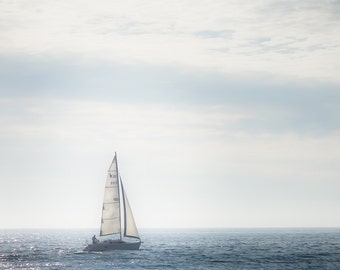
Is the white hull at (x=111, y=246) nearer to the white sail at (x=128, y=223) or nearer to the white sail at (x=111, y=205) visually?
the white sail at (x=111, y=205)

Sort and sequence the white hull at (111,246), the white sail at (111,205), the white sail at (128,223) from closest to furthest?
the white hull at (111,246)
the white sail at (111,205)
the white sail at (128,223)

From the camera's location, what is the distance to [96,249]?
109m

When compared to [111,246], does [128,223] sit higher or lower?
higher

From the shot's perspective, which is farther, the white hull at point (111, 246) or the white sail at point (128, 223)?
the white sail at point (128, 223)

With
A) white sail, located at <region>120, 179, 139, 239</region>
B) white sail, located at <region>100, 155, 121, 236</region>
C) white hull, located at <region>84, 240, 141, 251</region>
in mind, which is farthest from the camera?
white sail, located at <region>120, 179, 139, 239</region>

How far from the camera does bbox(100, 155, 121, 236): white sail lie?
108750 millimetres

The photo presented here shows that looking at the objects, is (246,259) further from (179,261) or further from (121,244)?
(121,244)

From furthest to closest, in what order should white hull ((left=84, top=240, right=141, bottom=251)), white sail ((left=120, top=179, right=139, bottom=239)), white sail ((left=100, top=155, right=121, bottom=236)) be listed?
white sail ((left=120, top=179, right=139, bottom=239)) → white sail ((left=100, top=155, right=121, bottom=236)) → white hull ((left=84, top=240, right=141, bottom=251))

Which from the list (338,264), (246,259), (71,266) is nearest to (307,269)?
(338,264)

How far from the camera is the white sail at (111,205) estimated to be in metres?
109

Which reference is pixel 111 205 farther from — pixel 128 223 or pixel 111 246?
pixel 111 246

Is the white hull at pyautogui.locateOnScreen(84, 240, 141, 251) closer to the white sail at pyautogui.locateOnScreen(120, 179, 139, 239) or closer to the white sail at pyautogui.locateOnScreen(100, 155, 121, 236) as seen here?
the white sail at pyautogui.locateOnScreen(100, 155, 121, 236)

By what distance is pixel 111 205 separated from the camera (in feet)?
360

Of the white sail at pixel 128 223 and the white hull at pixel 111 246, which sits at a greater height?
the white sail at pixel 128 223
